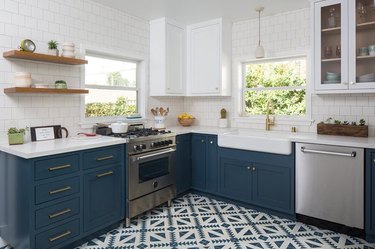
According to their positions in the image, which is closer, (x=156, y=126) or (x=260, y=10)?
(x=260, y=10)

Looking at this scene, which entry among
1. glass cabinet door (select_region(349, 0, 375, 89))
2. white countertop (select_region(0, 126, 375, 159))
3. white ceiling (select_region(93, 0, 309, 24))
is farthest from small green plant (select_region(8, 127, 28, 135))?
glass cabinet door (select_region(349, 0, 375, 89))

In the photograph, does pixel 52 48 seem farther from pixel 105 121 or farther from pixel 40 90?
pixel 105 121

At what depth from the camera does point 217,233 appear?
2.79m

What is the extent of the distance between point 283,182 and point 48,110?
268 centimetres

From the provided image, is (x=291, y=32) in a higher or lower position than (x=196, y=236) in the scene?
higher

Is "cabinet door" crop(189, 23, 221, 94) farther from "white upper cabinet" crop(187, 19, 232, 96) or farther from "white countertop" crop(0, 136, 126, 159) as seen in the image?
"white countertop" crop(0, 136, 126, 159)

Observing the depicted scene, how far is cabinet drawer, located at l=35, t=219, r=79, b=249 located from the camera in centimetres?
223

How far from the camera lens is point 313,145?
2.86 m

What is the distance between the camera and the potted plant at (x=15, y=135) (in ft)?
8.01

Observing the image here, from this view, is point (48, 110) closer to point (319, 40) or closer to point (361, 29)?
point (319, 40)

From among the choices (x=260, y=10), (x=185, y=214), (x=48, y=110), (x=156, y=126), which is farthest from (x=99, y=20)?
(x=185, y=214)

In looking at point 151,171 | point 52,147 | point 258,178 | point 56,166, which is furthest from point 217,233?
point 52,147

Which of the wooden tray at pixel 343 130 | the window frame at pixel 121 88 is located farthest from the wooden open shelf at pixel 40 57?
the wooden tray at pixel 343 130

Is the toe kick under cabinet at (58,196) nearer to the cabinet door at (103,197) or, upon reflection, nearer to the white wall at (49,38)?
the cabinet door at (103,197)
